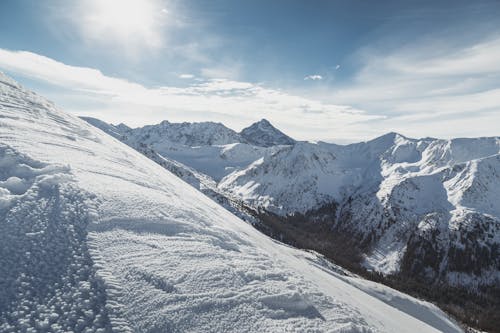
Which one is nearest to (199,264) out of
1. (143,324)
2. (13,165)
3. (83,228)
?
(143,324)

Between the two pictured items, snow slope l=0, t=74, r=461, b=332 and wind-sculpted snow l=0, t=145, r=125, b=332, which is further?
snow slope l=0, t=74, r=461, b=332

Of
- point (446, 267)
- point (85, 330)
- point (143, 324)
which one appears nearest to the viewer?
point (85, 330)

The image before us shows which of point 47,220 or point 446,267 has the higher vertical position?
point 47,220

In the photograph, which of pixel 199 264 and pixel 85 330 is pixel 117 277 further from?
pixel 199 264

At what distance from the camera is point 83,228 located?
33.5 feet

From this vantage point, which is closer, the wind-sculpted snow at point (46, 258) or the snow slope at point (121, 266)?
the wind-sculpted snow at point (46, 258)

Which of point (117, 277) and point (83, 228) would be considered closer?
point (117, 277)

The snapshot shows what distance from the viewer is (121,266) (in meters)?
9.16

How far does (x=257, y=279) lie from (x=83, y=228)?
6.12m

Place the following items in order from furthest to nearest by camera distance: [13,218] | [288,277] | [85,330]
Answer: [288,277]
[13,218]
[85,330]

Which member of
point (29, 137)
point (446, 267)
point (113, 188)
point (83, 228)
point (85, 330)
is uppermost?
point (29, 137)

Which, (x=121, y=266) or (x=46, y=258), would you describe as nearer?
(x=46, y=258)

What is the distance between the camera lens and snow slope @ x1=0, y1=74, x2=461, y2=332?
303 inches

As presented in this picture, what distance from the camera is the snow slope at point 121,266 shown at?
25.3ft
